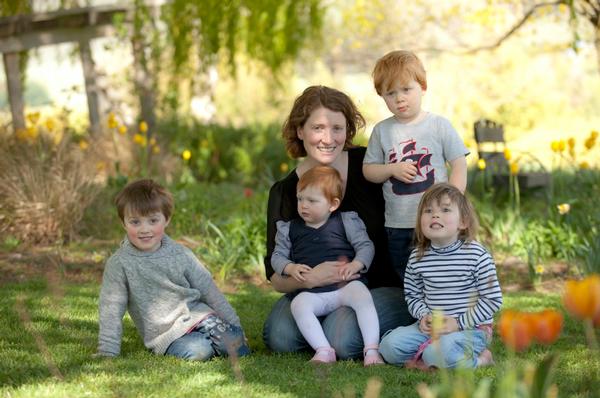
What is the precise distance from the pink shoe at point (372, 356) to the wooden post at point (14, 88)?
650 centimetres

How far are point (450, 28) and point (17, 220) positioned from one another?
19.9 metres

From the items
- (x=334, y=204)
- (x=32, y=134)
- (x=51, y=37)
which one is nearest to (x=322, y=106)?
(x=334, y=204)

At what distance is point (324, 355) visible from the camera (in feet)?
13.6

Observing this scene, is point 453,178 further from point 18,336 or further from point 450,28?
point 450,28

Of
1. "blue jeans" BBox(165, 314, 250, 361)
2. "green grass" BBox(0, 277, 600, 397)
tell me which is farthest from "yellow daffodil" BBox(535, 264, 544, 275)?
"blue jeans" BBox(165, 314, 250, 361)

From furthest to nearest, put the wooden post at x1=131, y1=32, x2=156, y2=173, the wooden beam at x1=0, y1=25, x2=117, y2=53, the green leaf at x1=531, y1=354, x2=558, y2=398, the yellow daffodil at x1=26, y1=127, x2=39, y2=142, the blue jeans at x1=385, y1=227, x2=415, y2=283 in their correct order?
the wooden post at x1=131, y1=32, x2=156, y2=173
the wooden beam at x1=0, y1=25, x2=117, y2=53
the yellow daffodil at x1=26, y1=127, x2=39, y2=142
the blue jeans at x1=385, y1=227, x2=415, y2=283
the green leaf at x1=531, y1=354, x2=558, y2=398

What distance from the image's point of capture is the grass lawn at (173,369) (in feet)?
11.3

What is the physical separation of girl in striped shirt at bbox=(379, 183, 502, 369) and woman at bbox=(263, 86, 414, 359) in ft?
0.97

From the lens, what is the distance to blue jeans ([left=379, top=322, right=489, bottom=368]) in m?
3.91

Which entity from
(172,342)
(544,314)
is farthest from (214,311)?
(544,314)

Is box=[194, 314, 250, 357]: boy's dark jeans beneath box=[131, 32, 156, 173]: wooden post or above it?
beneath

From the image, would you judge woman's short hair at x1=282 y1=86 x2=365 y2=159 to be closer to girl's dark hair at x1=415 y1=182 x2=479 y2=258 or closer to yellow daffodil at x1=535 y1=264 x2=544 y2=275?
girl's dark hair at x1=415 y1=182 x2=479 y2=258

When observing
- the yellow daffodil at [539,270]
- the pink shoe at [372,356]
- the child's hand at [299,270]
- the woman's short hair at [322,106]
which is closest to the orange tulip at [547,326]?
the pink shoe at [372,356]

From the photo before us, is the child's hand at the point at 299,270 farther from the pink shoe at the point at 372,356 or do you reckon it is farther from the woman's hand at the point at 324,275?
the pink shoe at the point at 372,356
